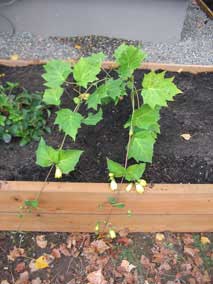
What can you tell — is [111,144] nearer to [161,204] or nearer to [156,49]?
[161,204]

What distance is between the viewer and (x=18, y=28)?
3674 millimetres

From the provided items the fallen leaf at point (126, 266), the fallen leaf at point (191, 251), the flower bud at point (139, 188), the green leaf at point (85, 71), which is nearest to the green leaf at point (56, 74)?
the green leaf at point (85, 71)

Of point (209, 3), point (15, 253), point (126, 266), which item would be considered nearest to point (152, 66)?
point (126, 266)

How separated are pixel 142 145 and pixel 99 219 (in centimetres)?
47

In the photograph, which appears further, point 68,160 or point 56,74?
point 56,74

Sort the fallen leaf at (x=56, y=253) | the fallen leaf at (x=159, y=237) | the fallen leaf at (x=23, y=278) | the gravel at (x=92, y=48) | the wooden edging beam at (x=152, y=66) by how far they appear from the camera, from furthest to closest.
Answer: the gravel at (x=92, y=48) < the wooden edging beam at (x=152, y=66) < the fallen leaf at (x=159, y=237) < the fallen leaf at (x=56, y=253) < the fallen leaf at (x=23, y=278)

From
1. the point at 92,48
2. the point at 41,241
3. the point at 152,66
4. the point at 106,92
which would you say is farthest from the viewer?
the point at 92,48

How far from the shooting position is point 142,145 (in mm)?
1809

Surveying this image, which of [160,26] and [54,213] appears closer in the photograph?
[54,213]

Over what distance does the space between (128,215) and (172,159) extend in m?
0.41

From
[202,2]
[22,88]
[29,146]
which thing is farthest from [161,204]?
[202,2]

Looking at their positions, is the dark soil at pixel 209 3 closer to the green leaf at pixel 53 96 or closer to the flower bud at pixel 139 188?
the green leaf at pixel 53 96

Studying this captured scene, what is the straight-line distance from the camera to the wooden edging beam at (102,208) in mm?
1786

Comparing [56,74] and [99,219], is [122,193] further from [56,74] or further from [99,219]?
[56,74]
